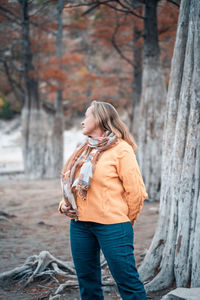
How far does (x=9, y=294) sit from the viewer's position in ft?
11.5

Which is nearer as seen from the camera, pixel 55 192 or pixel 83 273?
pixel 83 273

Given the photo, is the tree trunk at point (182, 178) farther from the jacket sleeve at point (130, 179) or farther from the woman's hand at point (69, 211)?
the woman's hand at point (69, 211)

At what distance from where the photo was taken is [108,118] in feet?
8.43

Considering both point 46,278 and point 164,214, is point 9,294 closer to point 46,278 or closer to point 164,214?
point 46,278

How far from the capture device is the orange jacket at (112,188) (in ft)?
7.96

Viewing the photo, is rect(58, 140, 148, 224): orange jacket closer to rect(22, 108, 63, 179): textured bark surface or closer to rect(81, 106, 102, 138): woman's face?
rect(81, 106, 102, 138): woman's face

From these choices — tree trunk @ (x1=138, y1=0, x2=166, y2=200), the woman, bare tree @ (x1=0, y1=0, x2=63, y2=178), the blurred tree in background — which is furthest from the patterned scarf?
bare tree @ (x1=0, y1=0, x2=63, y2=178)

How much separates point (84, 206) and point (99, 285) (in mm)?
694

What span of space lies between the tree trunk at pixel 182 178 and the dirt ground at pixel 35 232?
0.32 meters

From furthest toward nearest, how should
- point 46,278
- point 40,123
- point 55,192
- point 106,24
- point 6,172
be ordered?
point 6,172 < point 40,123 < point 106,24 < point 55,192 < point 46,278

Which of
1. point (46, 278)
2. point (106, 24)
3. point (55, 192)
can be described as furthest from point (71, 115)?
point (46, 278)

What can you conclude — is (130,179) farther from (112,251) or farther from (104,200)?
(112,251)

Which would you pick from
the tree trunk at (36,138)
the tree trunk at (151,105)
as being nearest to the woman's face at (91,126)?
the tree trunk at (151,105)

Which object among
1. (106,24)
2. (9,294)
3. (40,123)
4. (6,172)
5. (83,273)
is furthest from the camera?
(6,172)
